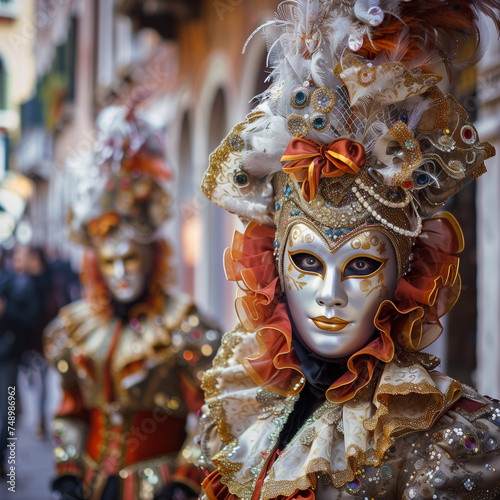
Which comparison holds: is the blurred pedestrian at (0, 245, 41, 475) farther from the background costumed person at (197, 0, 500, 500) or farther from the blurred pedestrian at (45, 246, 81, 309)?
the background costumed person at (197, 0, 500, 500)

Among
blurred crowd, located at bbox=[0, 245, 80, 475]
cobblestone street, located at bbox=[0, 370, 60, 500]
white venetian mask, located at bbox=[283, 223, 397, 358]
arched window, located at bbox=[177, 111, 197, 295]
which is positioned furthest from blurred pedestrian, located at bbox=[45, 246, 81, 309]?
white venetian mask, located at bbox=[283, 223, 397, 358]

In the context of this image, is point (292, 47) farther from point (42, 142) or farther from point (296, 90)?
point (42, 142)

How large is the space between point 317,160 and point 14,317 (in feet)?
16.3

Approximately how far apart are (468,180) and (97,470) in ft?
7.28

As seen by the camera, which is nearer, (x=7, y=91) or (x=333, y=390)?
(x=333, y=390)

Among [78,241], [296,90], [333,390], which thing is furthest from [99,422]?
[296,90]

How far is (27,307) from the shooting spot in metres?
6.61

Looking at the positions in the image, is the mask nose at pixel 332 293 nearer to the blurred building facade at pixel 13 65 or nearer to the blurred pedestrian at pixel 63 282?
the blurred pedestrian at pixel 63 282

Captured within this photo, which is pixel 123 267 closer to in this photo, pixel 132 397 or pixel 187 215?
pixel 132 397

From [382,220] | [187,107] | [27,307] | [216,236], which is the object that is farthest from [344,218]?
[187,107]

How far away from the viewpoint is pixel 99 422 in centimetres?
366

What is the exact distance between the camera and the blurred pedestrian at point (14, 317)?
5945mm

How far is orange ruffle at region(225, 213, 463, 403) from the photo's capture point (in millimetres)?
2025

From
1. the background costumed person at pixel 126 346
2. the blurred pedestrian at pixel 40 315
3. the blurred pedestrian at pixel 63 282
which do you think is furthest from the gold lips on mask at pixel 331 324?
the blurred pedestrian at pixel 63 282
